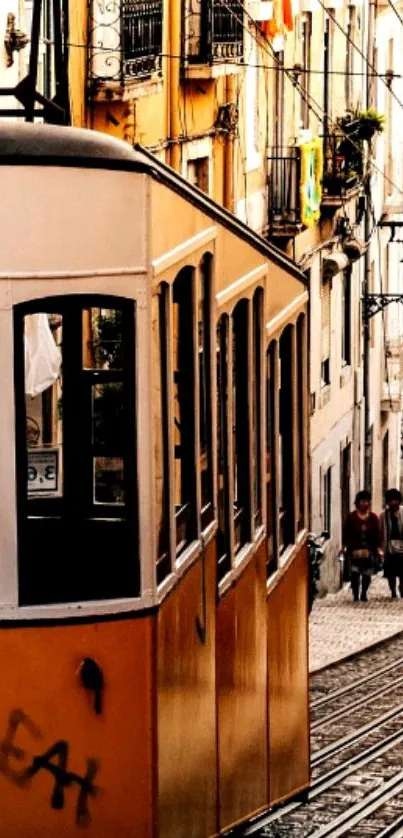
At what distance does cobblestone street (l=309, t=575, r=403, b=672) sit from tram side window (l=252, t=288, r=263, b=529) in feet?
35.3

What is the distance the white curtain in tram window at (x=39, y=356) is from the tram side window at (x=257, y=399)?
2.79 m

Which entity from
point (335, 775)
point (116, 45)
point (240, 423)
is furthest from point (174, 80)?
point (240, 423)

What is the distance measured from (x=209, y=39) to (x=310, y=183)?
599 cm

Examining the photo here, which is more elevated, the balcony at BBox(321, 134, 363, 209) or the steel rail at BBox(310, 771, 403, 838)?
the balcony at BBox(321, 134, 363, 209)

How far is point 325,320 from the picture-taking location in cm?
3578

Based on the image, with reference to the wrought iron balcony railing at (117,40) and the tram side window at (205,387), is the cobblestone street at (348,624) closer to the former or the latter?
the wrought iron balcony railing at (117,40)

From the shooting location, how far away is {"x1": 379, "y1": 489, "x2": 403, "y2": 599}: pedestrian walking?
28.9 m

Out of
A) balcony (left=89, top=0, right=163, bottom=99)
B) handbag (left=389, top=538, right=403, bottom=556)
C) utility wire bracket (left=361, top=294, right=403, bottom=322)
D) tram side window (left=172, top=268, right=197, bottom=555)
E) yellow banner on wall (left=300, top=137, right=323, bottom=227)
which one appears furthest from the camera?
utility wire bracket (left=361, top=294, right=403, bottom=322)

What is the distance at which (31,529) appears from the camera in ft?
28.6

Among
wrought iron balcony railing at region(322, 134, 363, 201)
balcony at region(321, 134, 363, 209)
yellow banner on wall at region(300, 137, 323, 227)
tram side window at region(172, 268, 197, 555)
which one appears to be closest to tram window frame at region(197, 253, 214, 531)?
tram side window at region(172, 268, 197, 555)

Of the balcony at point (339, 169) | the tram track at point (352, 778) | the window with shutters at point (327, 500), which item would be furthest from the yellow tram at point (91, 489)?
the window with shutters at point (327, 500)

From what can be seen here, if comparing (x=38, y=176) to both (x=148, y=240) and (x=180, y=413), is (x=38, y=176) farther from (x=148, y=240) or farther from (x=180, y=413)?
(x=180, y=413)

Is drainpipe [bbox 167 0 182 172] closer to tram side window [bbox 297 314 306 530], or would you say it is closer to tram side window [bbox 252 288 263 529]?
tram side window [bbox 297 314 306 530]

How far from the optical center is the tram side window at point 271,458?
12055 mm
